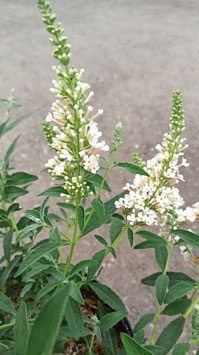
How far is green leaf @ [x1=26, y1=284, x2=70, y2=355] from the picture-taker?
Answer: 355 millimetres

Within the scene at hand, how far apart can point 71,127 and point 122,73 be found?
183 centimetres

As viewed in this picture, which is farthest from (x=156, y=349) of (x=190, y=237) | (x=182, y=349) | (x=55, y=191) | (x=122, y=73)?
(x=122, y=73)

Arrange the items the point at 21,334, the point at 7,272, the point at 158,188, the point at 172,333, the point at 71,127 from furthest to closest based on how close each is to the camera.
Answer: the point at 7,272
the point at 172,333
the point at 158,188
the point at 71,127
the point at 21,334

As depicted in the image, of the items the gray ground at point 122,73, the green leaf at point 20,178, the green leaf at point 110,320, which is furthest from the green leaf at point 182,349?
the gray ground at point 122,73

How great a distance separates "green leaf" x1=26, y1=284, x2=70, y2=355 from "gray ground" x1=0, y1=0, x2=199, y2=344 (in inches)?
43.9

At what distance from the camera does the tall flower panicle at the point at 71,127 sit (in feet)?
1.90

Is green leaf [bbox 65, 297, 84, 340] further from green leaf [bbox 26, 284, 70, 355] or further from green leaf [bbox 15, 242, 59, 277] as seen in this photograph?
green leaf [bbox 26, 284, 70, 355]

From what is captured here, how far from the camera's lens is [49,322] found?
1.17 ft

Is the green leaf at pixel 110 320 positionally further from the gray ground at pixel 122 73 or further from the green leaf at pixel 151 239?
the gray ground at pixel 122 73

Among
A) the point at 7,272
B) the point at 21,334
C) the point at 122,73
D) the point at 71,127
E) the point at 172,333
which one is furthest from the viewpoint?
the point at 122,73

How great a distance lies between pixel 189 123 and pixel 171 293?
4.77 feet

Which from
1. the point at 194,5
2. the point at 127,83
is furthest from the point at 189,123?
the point at 194,5

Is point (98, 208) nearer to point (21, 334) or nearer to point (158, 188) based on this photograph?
point (158, 188)

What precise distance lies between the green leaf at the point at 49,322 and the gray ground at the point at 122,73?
1116mm
